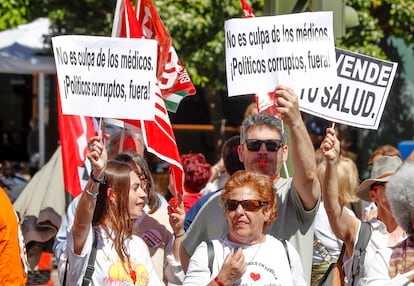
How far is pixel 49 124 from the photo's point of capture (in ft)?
58.1

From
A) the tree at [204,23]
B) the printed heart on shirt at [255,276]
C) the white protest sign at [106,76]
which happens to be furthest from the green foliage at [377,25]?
the printed heart on shirt at [255,276]

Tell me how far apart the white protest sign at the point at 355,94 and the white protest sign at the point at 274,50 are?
319 mm

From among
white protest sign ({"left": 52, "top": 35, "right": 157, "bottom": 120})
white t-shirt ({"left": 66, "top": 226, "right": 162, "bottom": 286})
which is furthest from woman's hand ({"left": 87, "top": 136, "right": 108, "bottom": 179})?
white protest sign ({"left": 52, "top": 35, "right": 157, "bottom": 120})

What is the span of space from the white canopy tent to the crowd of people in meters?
8.39

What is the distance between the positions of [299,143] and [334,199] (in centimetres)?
39

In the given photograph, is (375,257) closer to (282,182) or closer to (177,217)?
(282,182)

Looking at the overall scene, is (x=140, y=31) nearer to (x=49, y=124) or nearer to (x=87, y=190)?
(x=87, y=190)

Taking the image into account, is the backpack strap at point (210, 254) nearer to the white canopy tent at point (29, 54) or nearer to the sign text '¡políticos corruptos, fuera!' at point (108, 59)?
the sign text '¡políticos corruptos, fuera!' at point (108, 59)

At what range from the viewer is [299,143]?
16.9 feet

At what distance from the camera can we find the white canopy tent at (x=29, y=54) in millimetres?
14195

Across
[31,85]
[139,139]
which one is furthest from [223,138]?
[139,139]

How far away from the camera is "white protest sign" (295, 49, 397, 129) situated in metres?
5.98

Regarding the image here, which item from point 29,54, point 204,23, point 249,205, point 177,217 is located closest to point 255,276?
point 249,205

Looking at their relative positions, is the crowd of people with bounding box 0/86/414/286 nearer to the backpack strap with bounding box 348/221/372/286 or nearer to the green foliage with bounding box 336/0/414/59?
the backpack strap with bounding box 348/221/372/286
